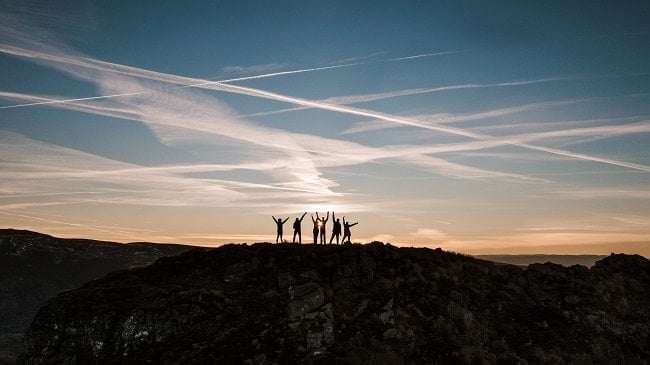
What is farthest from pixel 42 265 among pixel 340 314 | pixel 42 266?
pixel 340 314

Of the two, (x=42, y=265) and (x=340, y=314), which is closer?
(x=340, y=314)

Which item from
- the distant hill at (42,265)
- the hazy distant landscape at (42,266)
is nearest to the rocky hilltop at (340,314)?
the hazy distant landscape at (42,266)

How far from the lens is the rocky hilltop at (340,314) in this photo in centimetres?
2306

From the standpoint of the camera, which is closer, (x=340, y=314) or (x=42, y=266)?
(x=340, y=314)

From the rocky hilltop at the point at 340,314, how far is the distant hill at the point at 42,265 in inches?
2512

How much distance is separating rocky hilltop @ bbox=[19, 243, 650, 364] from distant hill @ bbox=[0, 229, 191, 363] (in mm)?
63805

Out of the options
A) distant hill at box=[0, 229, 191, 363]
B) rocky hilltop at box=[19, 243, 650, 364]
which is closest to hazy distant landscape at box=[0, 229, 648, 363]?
distant hill at box=[0, 229, 191, 363]

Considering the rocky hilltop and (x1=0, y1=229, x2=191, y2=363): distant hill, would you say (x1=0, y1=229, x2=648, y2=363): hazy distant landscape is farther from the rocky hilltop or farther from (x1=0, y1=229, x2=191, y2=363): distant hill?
the rocky hilltop

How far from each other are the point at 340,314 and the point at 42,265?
138 m

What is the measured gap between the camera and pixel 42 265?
130 metres

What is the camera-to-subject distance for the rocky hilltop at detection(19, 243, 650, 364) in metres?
23.1

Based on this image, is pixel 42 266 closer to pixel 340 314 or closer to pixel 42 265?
pixel 42 265

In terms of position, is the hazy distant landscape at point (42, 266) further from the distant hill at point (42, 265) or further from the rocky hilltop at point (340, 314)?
the rocky hilltop at point (340, 314)

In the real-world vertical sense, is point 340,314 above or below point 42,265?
above
